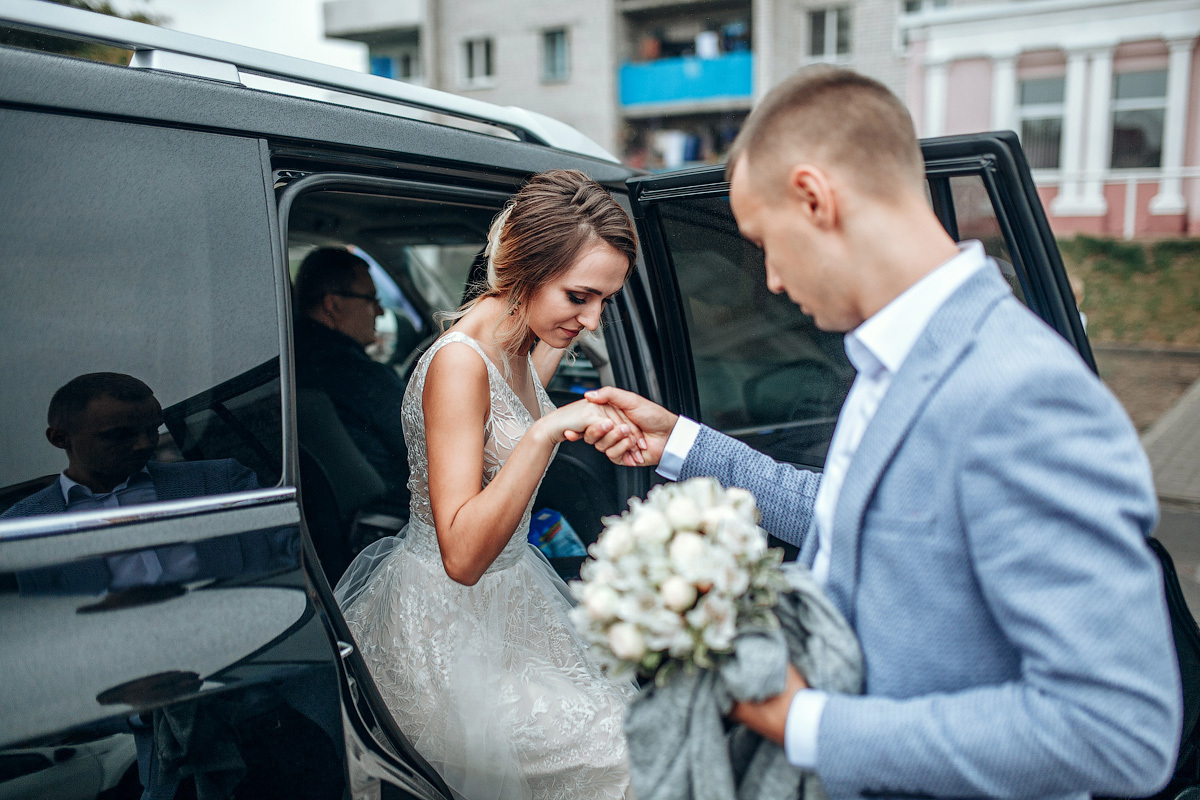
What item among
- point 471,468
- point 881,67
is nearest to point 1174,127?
point 881,67

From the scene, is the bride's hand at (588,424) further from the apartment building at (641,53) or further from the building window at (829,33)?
the building window at (829,33)

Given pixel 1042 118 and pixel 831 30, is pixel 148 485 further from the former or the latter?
pixel 831 30

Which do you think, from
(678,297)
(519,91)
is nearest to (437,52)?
(519,91)

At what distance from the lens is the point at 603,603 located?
991 millimetres

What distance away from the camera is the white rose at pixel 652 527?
1.01m

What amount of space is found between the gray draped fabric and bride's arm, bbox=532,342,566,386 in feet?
5.19

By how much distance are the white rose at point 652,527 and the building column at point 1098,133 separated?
18.8 metres

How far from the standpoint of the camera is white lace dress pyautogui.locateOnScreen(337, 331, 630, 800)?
1793mm

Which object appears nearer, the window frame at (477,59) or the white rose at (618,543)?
the white rose at (618,543)

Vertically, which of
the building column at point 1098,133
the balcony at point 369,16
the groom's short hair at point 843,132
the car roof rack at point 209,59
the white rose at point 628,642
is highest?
the balcony at point 369,16

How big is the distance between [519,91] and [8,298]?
77.9 ft

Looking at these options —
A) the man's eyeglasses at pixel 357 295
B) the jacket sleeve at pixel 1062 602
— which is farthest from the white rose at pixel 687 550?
the man's eyeglasses at pixel 357 295

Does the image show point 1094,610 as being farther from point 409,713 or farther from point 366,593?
point 366,593

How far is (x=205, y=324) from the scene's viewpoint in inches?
52.8
